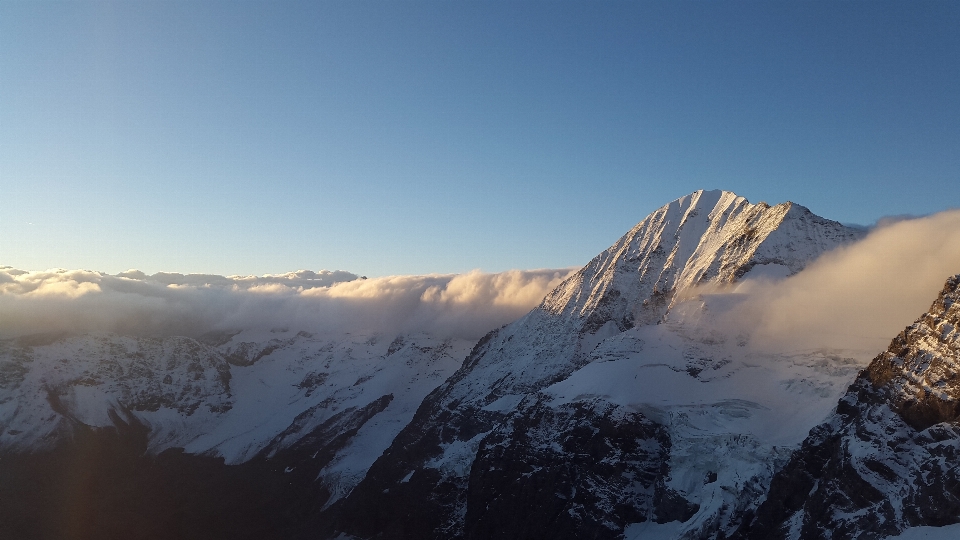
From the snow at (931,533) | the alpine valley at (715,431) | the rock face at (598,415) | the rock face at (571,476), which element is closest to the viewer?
the snow at (931,533)

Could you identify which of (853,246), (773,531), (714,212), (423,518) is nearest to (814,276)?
(853,246)

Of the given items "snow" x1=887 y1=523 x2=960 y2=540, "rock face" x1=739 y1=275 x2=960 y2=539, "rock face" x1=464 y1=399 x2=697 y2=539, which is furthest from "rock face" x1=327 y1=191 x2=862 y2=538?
"snow" x1=887 y1=523 x2=960 y2=540

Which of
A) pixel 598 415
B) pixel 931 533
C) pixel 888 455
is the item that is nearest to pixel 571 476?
pixel 598 415

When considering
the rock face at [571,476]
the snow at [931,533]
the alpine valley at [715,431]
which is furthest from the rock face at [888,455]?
the rock face at [571,476]

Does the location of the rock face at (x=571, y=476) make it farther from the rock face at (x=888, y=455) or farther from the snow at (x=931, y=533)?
the snow at (x=931, y=533)

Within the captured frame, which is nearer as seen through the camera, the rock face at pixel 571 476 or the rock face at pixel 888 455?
the rock face at pixel 888 455

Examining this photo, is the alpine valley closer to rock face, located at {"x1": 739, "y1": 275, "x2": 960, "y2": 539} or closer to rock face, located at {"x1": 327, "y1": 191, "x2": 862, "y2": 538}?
rock face, located at {"x1": 739, "y1": 275, "x2": 960, "y2": 539}

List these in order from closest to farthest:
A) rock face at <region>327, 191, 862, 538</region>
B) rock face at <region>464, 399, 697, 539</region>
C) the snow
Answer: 1. the snow
2. rock face at <region>464, 399, 697, 539</region>
3. rock face at <region>327, 191, 862, 538</region>

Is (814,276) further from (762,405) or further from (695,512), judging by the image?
(695,512)
